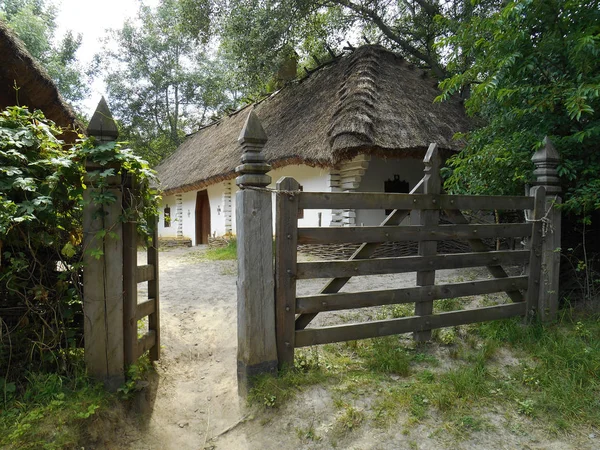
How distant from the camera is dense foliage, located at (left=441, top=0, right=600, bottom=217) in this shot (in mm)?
3381

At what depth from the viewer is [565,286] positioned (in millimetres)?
4215

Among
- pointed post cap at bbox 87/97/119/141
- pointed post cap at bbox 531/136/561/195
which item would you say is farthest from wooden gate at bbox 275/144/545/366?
pointed post cap at bbox 87/97/119/141

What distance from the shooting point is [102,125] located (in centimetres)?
244

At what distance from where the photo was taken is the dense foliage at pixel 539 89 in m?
3.38

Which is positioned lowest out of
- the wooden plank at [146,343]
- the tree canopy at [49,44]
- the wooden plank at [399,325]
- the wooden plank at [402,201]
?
the wooden plank at [146,343]

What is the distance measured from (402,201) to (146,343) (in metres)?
2.22

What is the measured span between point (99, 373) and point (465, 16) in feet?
35.0

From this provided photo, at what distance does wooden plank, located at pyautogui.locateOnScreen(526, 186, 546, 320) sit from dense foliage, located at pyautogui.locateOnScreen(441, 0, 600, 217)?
0.24 m

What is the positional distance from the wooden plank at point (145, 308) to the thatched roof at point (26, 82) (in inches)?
95.3

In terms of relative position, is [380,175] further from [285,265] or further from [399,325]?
[285,265]

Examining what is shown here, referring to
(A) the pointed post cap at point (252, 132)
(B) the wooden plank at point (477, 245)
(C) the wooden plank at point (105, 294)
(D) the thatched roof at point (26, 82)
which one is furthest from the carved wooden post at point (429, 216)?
(D) the thatched roof at point (26, 82)

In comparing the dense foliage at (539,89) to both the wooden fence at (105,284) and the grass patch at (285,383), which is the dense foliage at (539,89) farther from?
the wooden fence at (105,284)

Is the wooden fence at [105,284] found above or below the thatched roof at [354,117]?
below

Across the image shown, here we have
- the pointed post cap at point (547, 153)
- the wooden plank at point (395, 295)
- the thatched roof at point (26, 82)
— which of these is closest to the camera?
the wooden plank at point (395, 295)
